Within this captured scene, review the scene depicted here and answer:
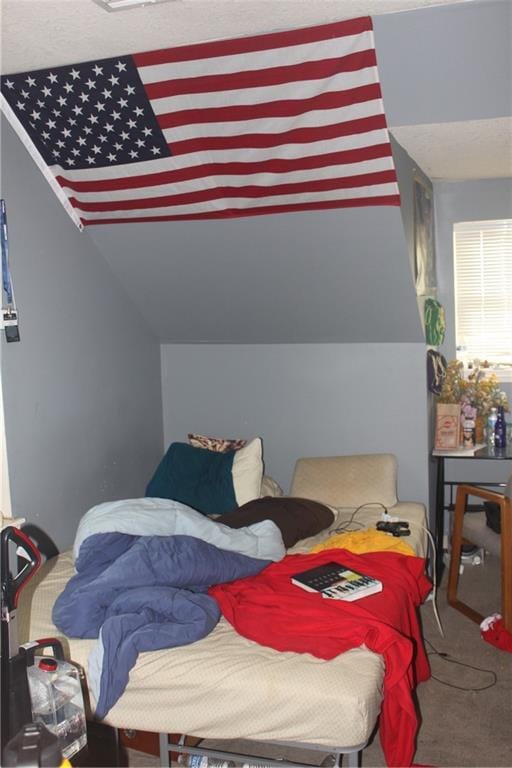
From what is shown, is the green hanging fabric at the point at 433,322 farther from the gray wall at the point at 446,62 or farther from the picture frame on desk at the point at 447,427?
the gray wall at the point at 446,62

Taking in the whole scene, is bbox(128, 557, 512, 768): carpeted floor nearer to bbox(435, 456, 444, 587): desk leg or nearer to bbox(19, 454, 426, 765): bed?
bbox(19, 454, 426, 765): bed

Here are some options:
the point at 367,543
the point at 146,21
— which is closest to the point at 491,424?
the point at 367,543

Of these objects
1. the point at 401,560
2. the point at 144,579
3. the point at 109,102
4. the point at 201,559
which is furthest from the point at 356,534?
the point at 109,102

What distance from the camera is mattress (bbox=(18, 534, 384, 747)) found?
2.22 metres

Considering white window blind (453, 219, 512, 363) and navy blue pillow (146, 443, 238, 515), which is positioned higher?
white window blind (453, 219, 512, 363)

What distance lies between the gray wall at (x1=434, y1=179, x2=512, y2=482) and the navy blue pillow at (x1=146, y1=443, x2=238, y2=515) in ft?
5.40

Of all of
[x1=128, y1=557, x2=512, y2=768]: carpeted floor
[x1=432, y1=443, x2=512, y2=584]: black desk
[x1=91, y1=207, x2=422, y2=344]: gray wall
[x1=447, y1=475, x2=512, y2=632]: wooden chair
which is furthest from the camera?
[x1=432, y1=443, x2=512, y2=584]: black desk

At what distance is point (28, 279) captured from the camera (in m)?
3.21

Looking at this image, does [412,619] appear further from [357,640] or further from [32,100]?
[32,100]

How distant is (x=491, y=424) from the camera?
4.47m

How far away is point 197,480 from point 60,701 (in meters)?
1.91

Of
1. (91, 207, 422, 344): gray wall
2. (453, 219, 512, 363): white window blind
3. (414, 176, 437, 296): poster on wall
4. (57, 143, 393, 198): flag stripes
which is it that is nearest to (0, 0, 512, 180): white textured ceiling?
(57, 143, 393, 198): flag stripes

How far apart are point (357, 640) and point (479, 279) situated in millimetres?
2931

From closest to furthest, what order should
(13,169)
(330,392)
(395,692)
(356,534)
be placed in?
(395,692) < (13,169) < (356,534) < (330,392)
